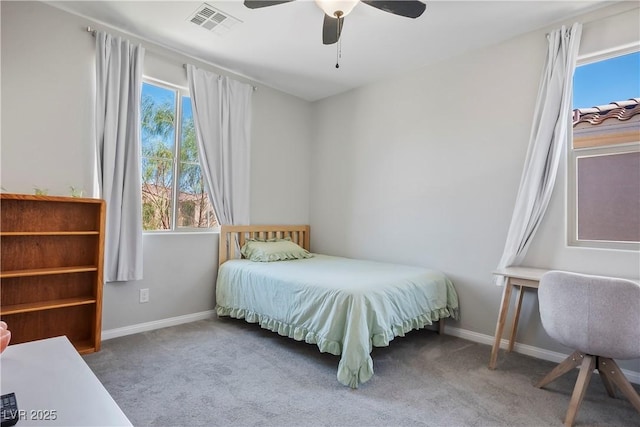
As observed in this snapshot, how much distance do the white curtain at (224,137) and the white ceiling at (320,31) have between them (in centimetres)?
25

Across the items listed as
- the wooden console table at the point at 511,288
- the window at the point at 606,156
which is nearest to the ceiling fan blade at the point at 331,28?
the window at the point at 606,156

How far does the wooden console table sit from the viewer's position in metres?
2.32

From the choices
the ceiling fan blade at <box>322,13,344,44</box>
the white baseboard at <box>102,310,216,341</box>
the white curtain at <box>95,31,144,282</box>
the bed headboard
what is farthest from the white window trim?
the white curtain at <box>95,31,144,282</box>

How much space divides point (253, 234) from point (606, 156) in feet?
10.8

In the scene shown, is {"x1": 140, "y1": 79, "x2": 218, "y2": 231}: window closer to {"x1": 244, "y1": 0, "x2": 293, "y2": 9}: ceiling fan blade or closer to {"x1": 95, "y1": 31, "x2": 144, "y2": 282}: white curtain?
{"x1": 95, "y1": 31, "x2": 144, "y2": 282}: white curtain

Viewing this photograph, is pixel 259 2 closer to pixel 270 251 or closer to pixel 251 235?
pixel 270 251

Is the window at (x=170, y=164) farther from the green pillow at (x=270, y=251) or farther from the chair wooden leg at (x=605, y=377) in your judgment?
the chair wooden leg at (x=605, y=377)

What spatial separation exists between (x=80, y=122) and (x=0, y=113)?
475 mm

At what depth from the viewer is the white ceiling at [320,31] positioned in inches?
100

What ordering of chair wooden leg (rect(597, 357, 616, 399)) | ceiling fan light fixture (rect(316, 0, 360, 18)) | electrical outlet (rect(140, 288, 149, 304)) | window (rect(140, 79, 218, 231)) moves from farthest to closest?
window (rect(140, 79, 218, 231)) → electrical outlet (rect(140, 288, 149, 304)) → ceiling fan light fixture (rect(316, 0, 360, 18)) → chair wooden leg (rect(597, 357, 616, 399))

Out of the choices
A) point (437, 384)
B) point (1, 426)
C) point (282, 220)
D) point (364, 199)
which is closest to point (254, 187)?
point (282, 220)

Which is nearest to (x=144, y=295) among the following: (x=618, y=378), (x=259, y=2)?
(x=259, y=2)

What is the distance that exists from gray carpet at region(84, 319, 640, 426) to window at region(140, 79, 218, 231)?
1.15m

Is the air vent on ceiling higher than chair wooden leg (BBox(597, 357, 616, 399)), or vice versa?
the air vent on ceiling
